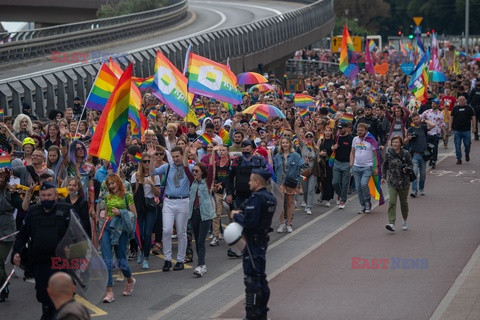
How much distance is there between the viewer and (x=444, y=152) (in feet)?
100

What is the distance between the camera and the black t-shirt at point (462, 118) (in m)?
27.6

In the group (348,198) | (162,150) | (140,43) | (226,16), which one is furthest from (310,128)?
(226,16)

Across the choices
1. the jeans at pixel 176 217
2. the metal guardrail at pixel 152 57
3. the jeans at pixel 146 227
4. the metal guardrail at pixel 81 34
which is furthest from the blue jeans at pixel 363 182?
the metal guardrail at pixel 81 34

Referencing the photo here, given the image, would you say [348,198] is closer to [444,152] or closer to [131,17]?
[444,152]

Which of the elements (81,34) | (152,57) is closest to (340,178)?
(152,57)

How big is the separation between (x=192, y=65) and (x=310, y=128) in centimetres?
260

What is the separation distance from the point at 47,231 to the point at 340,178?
391 inches

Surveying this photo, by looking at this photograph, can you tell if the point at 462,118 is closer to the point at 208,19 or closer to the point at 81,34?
the point at 81,34

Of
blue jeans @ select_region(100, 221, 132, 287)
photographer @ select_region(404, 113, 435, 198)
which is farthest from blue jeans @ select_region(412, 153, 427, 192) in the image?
blue jeans @ select_region(100, 221, 132, 287)

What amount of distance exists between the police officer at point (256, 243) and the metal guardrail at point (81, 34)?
3231cm

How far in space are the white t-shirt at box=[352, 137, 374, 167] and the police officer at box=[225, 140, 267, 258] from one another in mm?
4561

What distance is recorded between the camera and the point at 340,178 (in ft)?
73.2

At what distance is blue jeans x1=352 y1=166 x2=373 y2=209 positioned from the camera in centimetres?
2136

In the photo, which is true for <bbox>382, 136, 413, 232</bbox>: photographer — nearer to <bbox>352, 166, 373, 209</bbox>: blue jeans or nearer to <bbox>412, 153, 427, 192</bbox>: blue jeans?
<bbox>352, 166, 373, 209</bbox>: blue jeans
